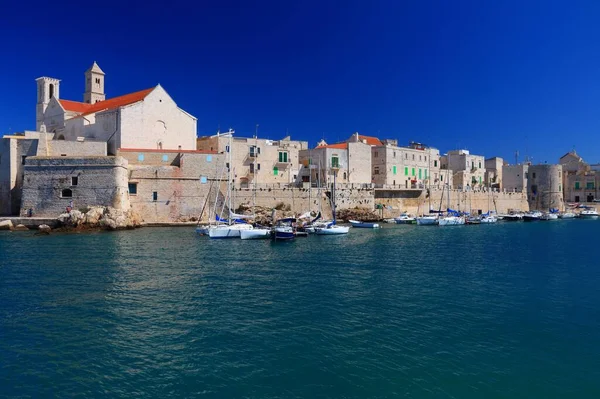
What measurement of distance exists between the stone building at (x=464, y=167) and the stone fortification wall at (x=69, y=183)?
4366 centimetres

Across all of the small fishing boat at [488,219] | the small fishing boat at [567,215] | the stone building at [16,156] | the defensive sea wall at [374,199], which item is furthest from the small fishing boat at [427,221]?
the stone building at [16,156]

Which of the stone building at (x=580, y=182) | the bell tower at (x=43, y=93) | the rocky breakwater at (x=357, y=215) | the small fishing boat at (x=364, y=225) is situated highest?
the bell tower at (x=43, y=93)

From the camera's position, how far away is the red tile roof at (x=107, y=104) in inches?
1572

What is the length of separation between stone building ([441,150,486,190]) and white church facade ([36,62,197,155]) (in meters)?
36.9

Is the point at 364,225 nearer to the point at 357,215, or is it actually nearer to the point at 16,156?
the point at 357,215

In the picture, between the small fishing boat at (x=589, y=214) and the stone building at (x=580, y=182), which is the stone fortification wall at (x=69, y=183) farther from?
the stone building at (x=580, y=182)

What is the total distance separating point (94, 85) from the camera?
48500 mm

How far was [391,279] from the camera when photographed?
18109 millimetres

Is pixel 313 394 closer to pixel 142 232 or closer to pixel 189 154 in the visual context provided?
pixel 142 232

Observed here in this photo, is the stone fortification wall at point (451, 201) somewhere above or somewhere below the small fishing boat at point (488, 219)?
above

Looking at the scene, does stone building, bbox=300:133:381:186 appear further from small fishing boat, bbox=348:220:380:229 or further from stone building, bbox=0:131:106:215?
stone building, bbox=0:131:106:215

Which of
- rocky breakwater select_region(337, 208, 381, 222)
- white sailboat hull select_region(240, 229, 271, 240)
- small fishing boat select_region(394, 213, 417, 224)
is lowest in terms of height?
white sailboat hull select_region(240, 229, 271, 240)

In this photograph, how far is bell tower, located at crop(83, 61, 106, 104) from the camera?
48.2 meters

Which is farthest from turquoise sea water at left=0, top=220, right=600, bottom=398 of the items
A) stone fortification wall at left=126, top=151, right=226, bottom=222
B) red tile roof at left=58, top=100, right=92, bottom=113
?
red tile roof at left=58, top=100, right=92, bottom=113
